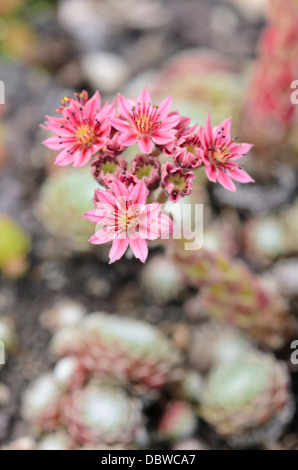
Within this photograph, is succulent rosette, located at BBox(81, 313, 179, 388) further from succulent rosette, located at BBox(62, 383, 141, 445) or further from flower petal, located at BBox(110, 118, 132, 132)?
flower petal, located at BBox(110, 118, 132, 132)

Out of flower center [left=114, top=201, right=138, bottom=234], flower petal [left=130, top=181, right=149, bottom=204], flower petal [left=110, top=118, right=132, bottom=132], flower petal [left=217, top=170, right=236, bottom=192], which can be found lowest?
flower center [left=114, top=201, right=138, bottom=234]

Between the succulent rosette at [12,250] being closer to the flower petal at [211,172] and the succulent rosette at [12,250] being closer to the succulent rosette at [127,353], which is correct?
the succulent rosette at [127,353]

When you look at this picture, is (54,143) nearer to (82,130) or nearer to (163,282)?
(82,130)

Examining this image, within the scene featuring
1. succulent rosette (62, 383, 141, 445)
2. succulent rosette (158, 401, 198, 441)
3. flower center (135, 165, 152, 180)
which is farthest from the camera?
succulent rosette (158, 401, 198, 441)

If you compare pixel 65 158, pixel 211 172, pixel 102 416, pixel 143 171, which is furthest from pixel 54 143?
pixel 102 416

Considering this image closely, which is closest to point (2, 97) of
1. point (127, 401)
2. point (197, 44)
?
point (197, 44)

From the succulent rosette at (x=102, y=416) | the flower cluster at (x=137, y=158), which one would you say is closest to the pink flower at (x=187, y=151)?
the flower cluster at (x=137, y=158)

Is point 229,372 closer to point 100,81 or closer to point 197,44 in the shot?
point 100,81

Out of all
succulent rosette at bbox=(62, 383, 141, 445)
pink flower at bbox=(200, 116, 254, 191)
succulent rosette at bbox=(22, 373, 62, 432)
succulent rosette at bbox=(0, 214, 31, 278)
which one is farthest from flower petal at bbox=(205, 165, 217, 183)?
succulent rosette at bbox=(0, 214, 31, 278)
